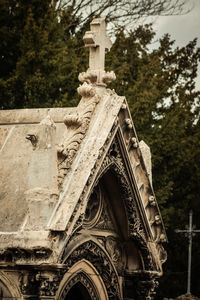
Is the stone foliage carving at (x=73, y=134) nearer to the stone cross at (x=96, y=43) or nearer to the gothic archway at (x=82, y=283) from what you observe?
the stone cross at (x=96, y=43)

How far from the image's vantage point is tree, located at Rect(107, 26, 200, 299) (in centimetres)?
2410

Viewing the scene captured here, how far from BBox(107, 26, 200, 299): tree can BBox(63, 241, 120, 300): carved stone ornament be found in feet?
38.3

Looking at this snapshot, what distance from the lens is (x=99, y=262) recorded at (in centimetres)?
1152

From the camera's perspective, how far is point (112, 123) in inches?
439

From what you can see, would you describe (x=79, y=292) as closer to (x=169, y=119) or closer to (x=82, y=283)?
(x=82, y=283)

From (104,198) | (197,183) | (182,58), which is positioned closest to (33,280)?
(104,198)

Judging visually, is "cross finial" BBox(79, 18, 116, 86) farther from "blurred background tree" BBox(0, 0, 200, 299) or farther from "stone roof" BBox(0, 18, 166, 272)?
"blurred background tree" BBox(0, 0, 200, 299)

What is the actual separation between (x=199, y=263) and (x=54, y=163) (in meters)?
19.1

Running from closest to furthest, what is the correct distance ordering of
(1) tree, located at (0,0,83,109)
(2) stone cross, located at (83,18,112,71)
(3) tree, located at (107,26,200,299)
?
(2) stone cross, located at (83,18,112,71)
(1) tree, located at (0,0,83,109)
(3) tree, located at (107,26,200,299)

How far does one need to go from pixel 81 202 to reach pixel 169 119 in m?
15.5

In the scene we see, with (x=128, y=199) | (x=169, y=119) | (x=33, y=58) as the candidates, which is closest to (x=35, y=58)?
(x=33, y=58)

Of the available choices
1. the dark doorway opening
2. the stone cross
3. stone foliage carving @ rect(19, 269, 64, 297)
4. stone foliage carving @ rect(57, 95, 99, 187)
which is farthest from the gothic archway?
the stone cross

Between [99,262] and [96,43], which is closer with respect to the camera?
[99,262]

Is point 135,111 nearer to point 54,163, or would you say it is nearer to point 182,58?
point 182,58
